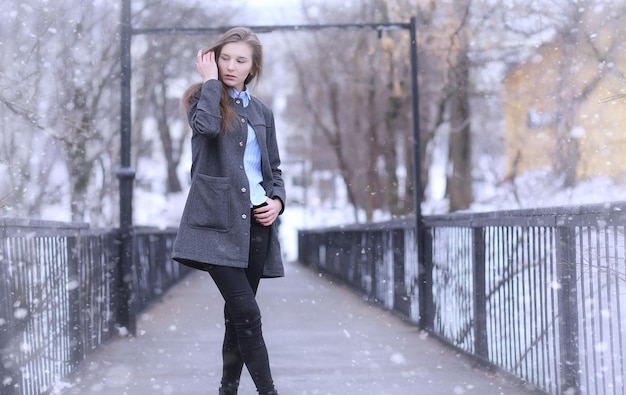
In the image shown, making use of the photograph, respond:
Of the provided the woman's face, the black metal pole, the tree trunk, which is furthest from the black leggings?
the tree trunk

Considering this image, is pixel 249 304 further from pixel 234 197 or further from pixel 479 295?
pixel 479 295

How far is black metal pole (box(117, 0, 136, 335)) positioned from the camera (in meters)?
9.22

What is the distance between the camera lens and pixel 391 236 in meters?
11.4

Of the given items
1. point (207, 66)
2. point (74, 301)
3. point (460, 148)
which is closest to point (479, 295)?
point (74, 301)

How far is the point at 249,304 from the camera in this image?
4793mm

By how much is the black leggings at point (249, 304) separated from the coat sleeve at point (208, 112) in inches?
20.0

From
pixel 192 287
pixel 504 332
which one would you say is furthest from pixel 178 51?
pixel 504 332

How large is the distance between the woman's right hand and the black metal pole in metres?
4.66

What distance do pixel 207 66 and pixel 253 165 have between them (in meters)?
0.53

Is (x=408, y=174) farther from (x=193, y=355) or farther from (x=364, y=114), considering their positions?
(x=193, y=355)

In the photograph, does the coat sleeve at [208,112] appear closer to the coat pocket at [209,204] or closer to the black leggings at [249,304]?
the coat pocket at [209,204]

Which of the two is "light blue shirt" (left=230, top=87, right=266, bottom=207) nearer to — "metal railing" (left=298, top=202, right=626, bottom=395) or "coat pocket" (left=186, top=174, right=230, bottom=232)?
"coat pocket" (left=186, top=174, right=230, bottom=232)

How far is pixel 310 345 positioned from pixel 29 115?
2.99 metres

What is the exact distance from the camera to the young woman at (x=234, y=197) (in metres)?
4.75
